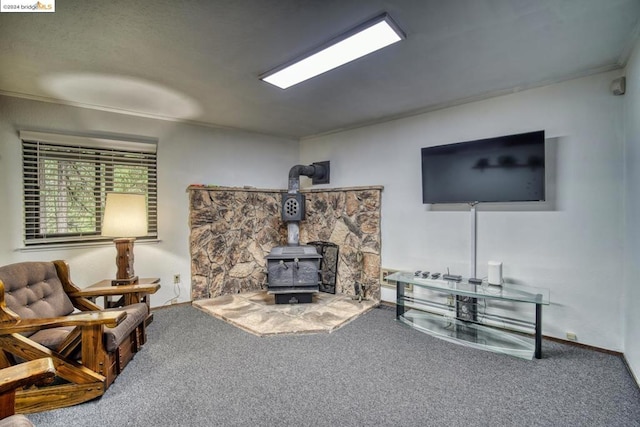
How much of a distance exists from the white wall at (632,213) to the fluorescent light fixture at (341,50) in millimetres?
1739

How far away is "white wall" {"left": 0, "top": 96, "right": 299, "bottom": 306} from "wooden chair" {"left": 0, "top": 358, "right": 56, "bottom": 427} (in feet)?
7.72

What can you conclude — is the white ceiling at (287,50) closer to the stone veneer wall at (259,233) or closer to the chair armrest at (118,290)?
the stone veneer wall at (259,233)

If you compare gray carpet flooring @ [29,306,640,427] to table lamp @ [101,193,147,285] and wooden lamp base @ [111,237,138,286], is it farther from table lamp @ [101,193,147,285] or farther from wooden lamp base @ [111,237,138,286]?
table lamp @ [101,193,147,285]

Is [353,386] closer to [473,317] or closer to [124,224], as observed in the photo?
[473,317]

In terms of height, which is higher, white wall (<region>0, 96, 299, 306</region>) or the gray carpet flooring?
white wall (<region>0, 96, 299, 306</region>)

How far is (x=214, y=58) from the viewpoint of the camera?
2.27 meters

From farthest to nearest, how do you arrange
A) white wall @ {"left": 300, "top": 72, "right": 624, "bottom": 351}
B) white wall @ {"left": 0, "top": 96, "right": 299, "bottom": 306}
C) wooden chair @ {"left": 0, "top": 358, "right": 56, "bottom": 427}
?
white wall @ {"left": 0, "top": 96, "right": 299, "bottom": 306}
white wall @ {"left": 300, "top": 72, "right": 624, "bottom": 351}
wooden chair @ {"left": 0, "top": 358, "right": 56, "bottom": 427}

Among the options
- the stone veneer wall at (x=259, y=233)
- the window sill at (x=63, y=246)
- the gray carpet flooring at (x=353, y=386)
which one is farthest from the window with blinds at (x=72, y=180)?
the gray carpet flooring at (x=353, y=386)

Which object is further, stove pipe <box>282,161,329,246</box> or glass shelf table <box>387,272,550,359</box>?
stove pipe <box>282,161,329,246</box>

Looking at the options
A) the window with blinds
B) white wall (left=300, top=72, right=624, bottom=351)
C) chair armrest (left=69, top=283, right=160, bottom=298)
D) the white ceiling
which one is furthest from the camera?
the window with blinds

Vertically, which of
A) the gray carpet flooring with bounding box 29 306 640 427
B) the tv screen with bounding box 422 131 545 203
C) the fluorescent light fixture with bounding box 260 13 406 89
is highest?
the fluorescent light fixture with bounding box 260 13 406 89

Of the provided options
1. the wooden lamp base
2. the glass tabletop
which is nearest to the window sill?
the wooden lamp base

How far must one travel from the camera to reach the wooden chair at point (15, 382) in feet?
3.92

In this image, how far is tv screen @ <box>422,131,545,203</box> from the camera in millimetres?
2643
